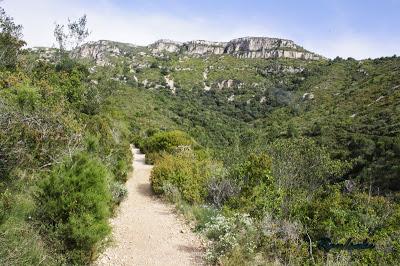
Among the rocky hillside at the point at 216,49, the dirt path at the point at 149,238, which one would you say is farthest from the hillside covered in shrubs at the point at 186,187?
the rocky hillside at the point at 216,49

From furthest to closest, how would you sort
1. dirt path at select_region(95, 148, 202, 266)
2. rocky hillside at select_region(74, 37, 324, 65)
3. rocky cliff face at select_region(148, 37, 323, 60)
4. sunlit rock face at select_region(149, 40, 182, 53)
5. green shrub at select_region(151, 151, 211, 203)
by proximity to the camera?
1. sunlit rock face at select_region(149, 40, 182, 53)
2. rocky hillside at select_region(74, 37, 324, 65)
3. rocky cliff face at select_region(148, 37, 323, 60)
4. green shrub at select_region(151, 151, 211, 203)
5. dirt path at select_region(95, 148, 202, 266)

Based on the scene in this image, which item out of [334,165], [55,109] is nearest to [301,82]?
[334,165]

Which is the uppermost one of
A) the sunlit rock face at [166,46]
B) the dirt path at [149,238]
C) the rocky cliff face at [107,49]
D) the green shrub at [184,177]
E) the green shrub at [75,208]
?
the sunlit rock face at [166,46]

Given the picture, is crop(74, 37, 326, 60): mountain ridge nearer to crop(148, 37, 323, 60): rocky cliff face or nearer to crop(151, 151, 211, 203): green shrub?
crop(148, 37, 323, 60): rocky cliff face

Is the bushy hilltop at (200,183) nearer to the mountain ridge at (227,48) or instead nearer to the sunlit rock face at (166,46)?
the mountain ridge at (227,48)

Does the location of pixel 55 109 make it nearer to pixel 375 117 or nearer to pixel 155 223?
pixel 155 223

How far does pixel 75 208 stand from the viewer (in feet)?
23.1

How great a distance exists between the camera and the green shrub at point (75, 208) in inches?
269

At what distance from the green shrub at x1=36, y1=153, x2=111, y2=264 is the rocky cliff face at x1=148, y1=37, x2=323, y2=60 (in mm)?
123360

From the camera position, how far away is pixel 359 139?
40.2m

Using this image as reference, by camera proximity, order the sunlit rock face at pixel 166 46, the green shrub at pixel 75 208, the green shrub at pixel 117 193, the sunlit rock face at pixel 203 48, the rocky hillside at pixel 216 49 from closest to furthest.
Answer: the green shrub at pixel 75 208 → the green shrub at pixel 117 193 → the rocky hillside at pixel 216 49 → the sunlit rock face at pixel 203 48 → the sunlit rock face at pixel 166 46

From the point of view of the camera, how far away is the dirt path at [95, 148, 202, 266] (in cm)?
814

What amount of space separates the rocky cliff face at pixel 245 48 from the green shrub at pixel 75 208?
405 ft

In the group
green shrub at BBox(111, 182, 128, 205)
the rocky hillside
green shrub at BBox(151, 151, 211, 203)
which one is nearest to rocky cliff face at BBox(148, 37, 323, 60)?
the rocky hillside
